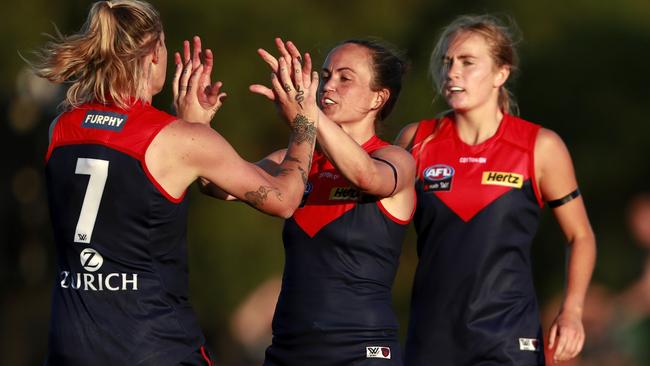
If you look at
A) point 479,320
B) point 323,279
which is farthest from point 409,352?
point 323,279

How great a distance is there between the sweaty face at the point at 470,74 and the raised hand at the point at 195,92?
4.61 ft

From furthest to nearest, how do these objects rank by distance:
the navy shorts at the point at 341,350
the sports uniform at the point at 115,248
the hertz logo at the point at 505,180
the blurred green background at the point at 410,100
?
1. the blurred green background at the point at 410,100
2. the hertz logo at the point at 505,180
3. the navy shorts at the point at 341,350
4. the sports uniform at the point at 115,248

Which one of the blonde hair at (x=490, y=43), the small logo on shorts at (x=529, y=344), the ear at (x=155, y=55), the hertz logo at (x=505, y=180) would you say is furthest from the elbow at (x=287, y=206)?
the blonde hair at (x=490, y=43)

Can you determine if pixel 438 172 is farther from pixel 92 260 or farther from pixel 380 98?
pixel 92 260

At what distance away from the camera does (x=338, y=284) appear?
5492 millimetres

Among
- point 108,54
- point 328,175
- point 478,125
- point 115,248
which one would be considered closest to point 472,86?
point 478,125

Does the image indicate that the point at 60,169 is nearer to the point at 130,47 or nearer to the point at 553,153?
the point at 130,47

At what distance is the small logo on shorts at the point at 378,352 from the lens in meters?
5.41

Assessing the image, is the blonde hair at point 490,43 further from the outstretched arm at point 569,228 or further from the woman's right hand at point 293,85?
the woman's right hand at point 293,85

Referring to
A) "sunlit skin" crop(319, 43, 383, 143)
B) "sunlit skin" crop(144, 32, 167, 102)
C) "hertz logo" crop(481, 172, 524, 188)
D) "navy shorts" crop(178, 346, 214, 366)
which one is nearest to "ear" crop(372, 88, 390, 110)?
"sunlit skin" crop(319, 43, 383, 143)

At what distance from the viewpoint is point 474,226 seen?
611 cm

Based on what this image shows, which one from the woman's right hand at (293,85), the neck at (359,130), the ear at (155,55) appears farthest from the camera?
the neck at (359,130)

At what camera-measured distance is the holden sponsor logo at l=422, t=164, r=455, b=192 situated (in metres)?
6.23

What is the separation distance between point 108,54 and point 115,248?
741 millimetres
